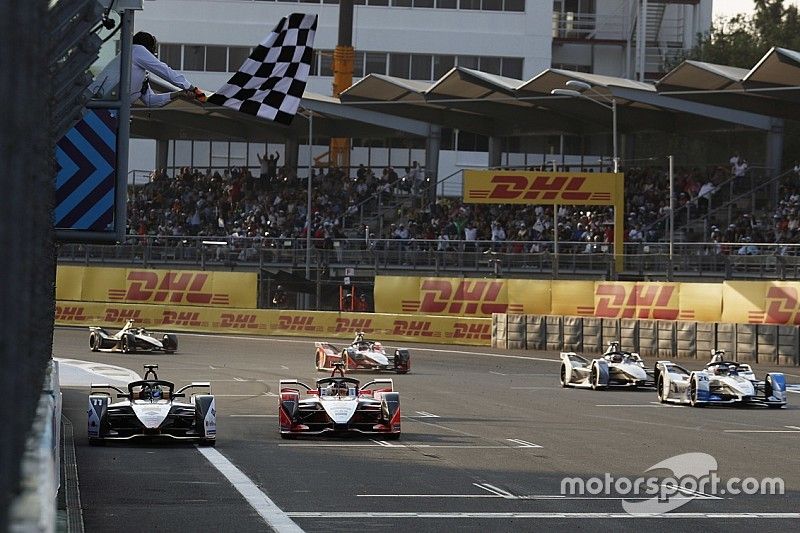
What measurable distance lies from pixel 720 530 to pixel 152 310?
110ft

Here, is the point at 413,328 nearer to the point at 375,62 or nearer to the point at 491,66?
the point at 491,66

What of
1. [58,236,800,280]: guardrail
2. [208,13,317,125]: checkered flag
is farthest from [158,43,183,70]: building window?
[208,13,317,125]: checkered flag

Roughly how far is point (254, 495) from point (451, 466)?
9.17 feet

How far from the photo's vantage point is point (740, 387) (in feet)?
70.5

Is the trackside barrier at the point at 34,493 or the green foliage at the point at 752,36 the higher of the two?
the green foliage at the point at 752,36

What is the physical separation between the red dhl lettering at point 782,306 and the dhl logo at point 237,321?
15731 mm

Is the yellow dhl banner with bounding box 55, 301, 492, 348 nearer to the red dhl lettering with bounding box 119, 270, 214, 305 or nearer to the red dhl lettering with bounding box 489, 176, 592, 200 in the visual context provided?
the red dhl lettering with bounding box 119, 270, 214, 305

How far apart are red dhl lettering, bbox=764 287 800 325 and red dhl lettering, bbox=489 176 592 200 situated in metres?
10.5

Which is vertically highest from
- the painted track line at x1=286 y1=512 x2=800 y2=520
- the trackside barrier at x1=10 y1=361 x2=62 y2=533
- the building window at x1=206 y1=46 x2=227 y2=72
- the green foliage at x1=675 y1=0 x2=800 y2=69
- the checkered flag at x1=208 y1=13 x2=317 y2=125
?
the green foliage at x1=675 y1=0 x2=800 y2=69

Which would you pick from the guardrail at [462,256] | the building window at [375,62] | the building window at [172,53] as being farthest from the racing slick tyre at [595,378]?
the building window at [172,53]

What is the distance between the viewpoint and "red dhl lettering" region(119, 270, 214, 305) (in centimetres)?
4169

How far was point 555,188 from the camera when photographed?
4112 centimetres

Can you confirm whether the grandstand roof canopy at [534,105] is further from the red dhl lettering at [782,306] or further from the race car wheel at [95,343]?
the red dhl lettering at [782,306]

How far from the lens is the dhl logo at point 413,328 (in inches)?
1524
